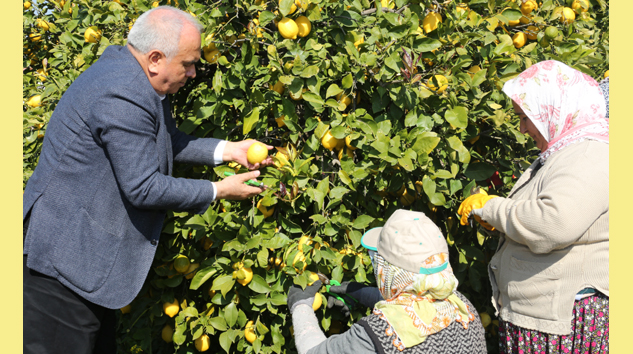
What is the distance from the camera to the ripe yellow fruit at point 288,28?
6.18 feet

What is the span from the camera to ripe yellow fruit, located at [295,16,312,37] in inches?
76.0

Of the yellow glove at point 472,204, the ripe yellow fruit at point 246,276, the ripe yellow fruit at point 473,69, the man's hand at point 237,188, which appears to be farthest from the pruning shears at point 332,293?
the ripe yellow fruit at point 473,69

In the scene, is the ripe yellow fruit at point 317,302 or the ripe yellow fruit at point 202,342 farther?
the ripe yellow fruit at point 202,342

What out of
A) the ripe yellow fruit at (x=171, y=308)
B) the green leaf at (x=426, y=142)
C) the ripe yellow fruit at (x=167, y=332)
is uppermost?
the green leaf at (x=426, y=142)

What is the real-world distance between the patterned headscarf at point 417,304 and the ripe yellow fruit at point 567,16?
1.64 m

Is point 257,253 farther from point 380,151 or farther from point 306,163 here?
point 380,151

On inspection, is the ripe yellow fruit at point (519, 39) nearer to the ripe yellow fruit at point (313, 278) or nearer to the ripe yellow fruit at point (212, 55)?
the ripe yellow fruit at point (212, 55)

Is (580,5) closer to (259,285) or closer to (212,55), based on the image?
(212,55)

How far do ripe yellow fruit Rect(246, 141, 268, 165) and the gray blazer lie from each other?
0.87 ft

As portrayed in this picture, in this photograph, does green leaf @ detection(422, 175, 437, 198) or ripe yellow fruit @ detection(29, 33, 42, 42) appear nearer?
green leaf @ detection(422, 175, 437, 198)

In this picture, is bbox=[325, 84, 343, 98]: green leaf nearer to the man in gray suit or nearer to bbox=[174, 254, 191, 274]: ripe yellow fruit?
the man in gray suit

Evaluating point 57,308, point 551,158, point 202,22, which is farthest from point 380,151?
point 57,308

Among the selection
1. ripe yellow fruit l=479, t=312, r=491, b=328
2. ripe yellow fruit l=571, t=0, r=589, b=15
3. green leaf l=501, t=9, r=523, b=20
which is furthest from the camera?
ripe yellow fruit l=571, t=0, r=589, b=15

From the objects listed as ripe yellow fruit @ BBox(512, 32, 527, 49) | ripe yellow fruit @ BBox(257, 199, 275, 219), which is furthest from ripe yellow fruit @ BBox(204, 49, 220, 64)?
ripe yellow fruit @ BBox(512, 32, 527, 49)
